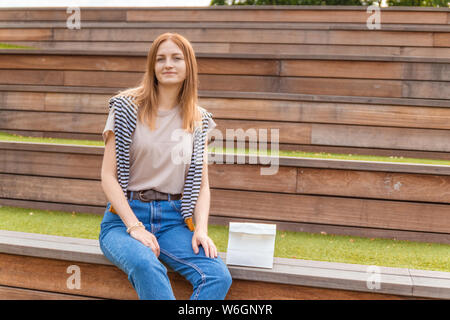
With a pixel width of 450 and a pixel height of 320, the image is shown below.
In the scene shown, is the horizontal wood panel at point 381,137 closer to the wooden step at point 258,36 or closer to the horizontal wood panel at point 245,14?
the wooden step at point 258,36

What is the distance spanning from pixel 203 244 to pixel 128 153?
1.29 ft

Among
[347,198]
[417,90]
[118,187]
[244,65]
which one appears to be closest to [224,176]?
[347,198]

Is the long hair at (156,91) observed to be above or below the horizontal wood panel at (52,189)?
above

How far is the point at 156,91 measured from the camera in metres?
1.58

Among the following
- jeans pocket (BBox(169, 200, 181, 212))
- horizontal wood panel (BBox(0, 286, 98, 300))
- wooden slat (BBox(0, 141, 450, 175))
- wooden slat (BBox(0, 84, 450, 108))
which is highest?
wooden slat (BBox(0, 84, 450, 108))

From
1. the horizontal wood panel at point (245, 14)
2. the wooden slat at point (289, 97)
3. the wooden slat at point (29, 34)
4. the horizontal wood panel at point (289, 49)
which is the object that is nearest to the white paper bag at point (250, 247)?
the wooden slat at point (289, 97)

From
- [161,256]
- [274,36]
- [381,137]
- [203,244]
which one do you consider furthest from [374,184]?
[274,36]

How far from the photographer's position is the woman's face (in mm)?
1501

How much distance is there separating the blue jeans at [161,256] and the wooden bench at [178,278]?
82 millimetres

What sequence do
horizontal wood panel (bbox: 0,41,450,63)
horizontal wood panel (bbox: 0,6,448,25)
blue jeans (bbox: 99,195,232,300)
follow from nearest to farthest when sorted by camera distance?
blue jeans (bbox: 99,195,232,300), horizontal wood panel (bbox: 0,41,450,63), horizontal wood panel (bbox: 0,6,448,25)

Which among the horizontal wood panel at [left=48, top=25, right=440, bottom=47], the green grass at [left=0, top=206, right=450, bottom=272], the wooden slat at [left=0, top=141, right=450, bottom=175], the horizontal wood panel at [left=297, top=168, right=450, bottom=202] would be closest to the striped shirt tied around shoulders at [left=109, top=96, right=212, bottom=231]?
the green grass at [left=0, top=206, right=450, bottom=272]

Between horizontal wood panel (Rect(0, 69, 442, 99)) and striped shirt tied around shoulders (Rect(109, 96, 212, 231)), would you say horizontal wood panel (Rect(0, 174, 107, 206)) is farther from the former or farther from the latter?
horizontal wood panel (Rect(0, 69, 442, 99))

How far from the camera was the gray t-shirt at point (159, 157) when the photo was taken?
4.84ft

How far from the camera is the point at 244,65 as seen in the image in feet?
9.76
